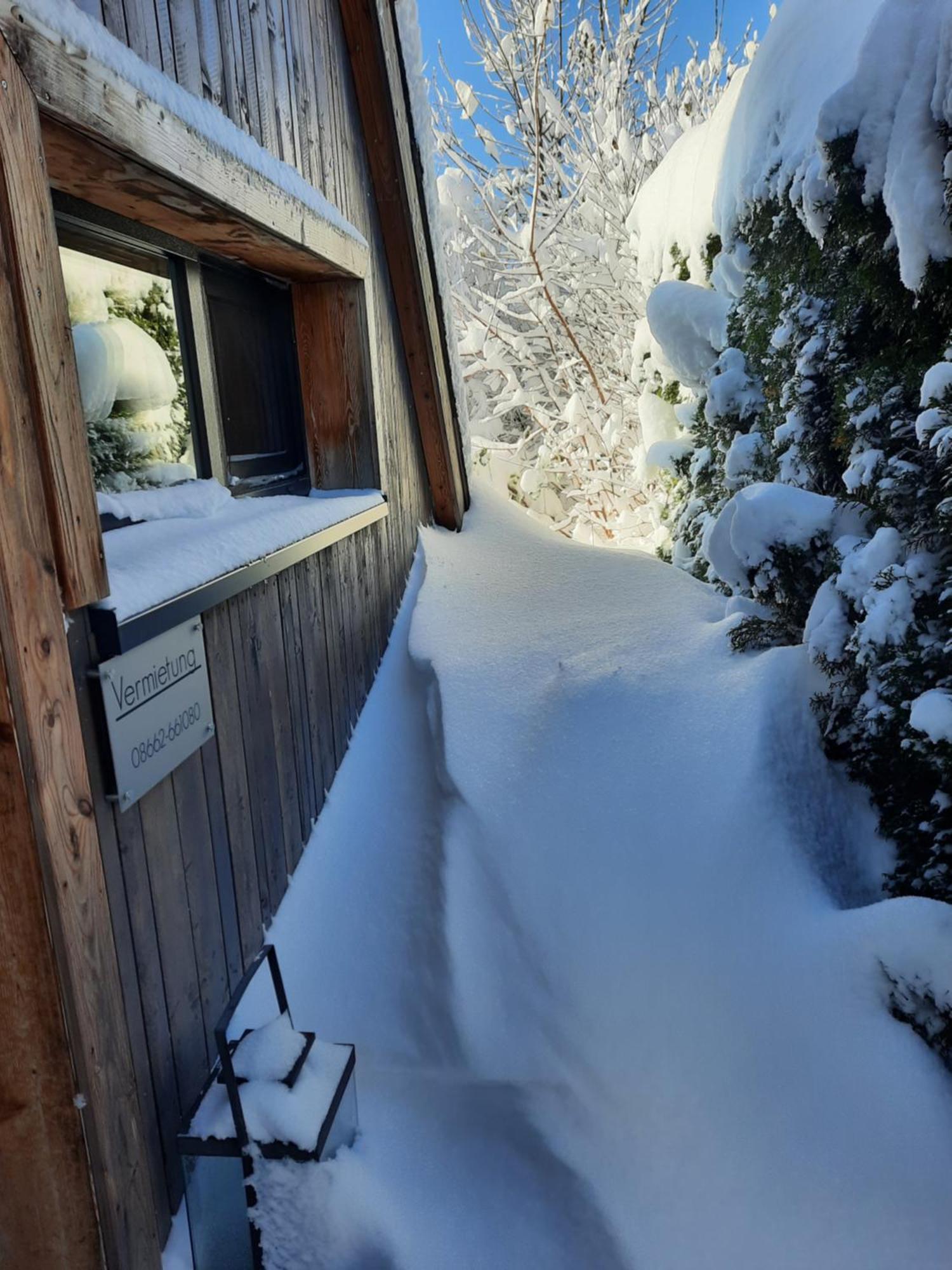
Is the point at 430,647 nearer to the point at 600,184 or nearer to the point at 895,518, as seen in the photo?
the point at 895,518

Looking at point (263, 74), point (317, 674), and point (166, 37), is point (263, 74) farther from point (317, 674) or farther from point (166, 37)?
point (317, 674)

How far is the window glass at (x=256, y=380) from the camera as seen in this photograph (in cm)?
310

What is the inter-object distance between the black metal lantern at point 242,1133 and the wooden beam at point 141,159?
6.20 ft

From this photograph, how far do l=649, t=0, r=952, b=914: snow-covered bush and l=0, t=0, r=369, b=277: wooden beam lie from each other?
1700 mm

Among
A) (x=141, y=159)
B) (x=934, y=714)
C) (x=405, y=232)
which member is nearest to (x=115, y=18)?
(x=141, y=159)

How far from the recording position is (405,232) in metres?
4.50

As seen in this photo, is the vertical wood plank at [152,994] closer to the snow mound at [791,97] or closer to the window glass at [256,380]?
the window glass at [256,380]

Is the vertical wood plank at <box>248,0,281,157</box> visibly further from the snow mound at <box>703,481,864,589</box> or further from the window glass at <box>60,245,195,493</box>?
the snow mound at <box>703,481,864,589</box>

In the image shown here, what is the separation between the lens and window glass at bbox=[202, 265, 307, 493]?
10.2 ft

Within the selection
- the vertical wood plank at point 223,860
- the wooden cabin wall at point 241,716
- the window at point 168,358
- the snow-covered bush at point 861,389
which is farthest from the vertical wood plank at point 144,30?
the snow-covered bush at point 861,389

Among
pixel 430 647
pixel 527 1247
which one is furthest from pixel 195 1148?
pixel 430 647

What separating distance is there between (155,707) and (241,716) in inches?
23.1

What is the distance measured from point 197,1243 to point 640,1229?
3.31 ft

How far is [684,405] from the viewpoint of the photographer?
17.0 feet
